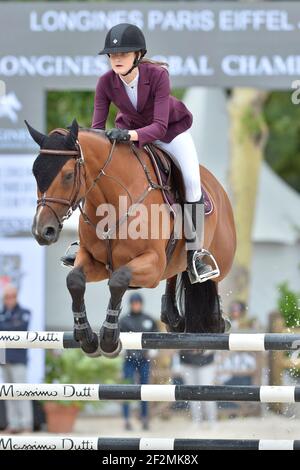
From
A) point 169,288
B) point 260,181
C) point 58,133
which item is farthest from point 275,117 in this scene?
point 58,133

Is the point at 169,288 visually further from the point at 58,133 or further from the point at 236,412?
the point at 236,412

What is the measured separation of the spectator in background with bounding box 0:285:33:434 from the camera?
11.3 metres

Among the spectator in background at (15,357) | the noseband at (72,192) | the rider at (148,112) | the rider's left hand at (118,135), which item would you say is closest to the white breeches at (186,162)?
the rider at (148,112)

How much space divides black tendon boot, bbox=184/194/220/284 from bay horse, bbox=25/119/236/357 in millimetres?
74

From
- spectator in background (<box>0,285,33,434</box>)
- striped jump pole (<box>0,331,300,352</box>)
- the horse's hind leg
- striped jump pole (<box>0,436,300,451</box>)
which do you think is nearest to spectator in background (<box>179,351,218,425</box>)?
spectator in background (<box>0,285,33,434</box>)

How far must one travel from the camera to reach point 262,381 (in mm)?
12344

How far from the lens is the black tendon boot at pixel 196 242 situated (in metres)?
6.52

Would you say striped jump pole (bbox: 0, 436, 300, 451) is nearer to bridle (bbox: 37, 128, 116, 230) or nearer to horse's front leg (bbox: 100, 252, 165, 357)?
horse's front leg (bbox: 100, 252, 165, 357)

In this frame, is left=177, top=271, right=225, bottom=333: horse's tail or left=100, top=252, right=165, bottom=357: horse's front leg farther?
left=177, top=271, right=225, bottom=333: horse's tail

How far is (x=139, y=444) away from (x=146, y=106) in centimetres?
200

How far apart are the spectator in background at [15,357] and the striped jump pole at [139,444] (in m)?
5.17

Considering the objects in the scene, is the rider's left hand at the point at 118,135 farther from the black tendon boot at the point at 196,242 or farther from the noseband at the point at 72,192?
the black tendon boot at the point at 196,242

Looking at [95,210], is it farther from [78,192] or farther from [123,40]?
[123,40]
